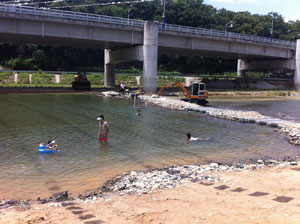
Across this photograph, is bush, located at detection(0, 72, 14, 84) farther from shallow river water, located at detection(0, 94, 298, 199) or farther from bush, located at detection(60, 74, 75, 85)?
shallow river water, located at detection(0, 94, 298, 199)

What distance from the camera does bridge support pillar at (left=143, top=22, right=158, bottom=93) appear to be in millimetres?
45969

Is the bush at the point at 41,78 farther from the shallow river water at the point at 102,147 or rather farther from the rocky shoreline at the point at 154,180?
the rocky shoreline at the point at 154,180

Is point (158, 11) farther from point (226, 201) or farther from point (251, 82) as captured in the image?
point (226, 201)

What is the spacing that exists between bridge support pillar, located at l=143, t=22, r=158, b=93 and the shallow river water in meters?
22.1

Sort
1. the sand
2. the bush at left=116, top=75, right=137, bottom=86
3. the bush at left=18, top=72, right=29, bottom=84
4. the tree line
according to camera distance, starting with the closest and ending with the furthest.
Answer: the sand < the bush at left=18, top=72, right=29, bottom=84 < the bush at left=116, top=75, right=137, bottom=86 < the tree line

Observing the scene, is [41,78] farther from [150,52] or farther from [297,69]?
Result: [297,69]

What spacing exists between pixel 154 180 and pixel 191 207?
7.46 ft

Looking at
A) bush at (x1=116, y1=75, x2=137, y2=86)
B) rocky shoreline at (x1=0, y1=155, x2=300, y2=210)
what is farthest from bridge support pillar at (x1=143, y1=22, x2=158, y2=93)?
rocky shoreline at (x1=0, y1=155, x2=300, y2=210)

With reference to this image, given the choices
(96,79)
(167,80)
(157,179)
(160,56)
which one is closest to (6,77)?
(96,79)

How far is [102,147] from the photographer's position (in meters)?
14.5

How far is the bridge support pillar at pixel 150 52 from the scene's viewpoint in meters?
46.0

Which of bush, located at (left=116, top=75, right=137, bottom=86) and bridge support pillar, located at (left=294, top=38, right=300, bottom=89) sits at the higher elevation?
bridge support pillar, located at (left=294, top=38, right=300, bottom=89)

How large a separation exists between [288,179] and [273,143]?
7.41 metres

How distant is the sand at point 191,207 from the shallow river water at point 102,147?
5.73ft
